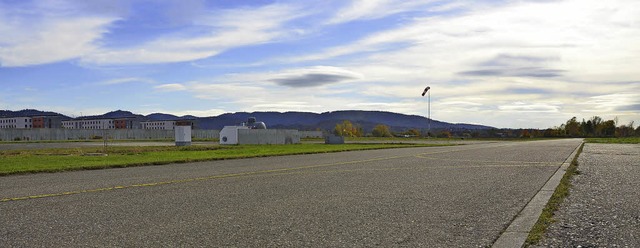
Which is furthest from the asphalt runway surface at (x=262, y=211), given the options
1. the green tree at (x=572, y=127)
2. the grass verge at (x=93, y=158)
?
the green tree at (x=572, y=127)

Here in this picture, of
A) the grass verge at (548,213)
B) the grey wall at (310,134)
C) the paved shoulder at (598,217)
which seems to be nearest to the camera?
the paved shoulder at (598,217)

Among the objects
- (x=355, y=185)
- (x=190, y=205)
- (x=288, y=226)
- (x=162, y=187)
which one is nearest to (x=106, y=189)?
(x=162, y=187)

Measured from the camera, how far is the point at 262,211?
8711 millimetres

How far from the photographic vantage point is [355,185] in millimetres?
12789

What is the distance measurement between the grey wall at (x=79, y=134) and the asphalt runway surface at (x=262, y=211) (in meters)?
89.3

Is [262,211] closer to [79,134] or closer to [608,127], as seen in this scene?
[79,134]

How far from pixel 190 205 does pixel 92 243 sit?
300 cm

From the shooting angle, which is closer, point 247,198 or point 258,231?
point 258,231

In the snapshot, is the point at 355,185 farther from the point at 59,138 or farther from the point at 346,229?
the point at 59,138

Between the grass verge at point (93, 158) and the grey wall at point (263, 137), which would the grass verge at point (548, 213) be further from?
the grey wall at point (263, 137)

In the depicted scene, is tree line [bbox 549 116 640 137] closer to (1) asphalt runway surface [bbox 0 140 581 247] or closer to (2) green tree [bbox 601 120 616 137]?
(2) green tree [bbox 601 120 616 137]

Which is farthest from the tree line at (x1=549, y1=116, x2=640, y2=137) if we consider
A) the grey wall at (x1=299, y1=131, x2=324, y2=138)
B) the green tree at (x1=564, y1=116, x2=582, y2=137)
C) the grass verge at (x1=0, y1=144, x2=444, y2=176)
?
the grass verge at (x1=0, y1=144, x2=444, y2=176)

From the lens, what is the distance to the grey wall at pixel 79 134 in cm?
9544

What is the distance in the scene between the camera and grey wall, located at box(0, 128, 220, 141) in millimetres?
95438
